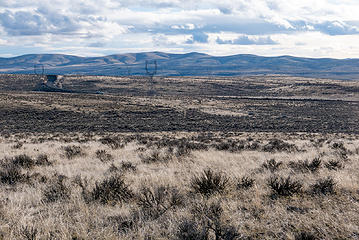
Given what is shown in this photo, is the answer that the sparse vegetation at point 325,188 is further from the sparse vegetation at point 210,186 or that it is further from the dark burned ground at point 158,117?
the dark burned ground at point 158,117

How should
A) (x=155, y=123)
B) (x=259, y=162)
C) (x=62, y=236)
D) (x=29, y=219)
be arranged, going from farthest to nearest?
(x=155, y=123)
(x=259, y=162)
(x=29, y=219)
(x=62, y=236)

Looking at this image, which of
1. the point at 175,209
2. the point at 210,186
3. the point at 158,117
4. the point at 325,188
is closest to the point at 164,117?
the point at 158,117

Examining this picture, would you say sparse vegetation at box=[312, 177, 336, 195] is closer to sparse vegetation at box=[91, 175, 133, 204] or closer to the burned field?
sparse vegetation at box=[91, 175, 133, 204]

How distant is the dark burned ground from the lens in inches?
1601

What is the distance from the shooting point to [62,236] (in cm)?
437

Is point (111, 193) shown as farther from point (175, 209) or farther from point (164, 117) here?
point (164, 117)

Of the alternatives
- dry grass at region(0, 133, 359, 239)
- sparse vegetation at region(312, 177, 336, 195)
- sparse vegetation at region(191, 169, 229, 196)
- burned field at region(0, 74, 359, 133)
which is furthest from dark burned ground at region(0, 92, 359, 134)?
sparse vegetation at region(312, 177, 336, 195)

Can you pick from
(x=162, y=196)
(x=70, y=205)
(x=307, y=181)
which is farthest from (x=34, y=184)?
(x=307, y=181)

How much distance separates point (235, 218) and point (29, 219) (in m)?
3.34

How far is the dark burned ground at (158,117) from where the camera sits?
4066 cm

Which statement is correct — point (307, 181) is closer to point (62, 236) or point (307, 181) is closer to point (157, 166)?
point (157, 166)

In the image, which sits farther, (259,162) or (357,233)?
(259,162)

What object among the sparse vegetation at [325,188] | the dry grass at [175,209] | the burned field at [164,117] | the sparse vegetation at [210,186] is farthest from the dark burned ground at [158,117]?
the sparse vegetation at [325,188]

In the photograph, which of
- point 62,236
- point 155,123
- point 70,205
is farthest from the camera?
point 155,123
